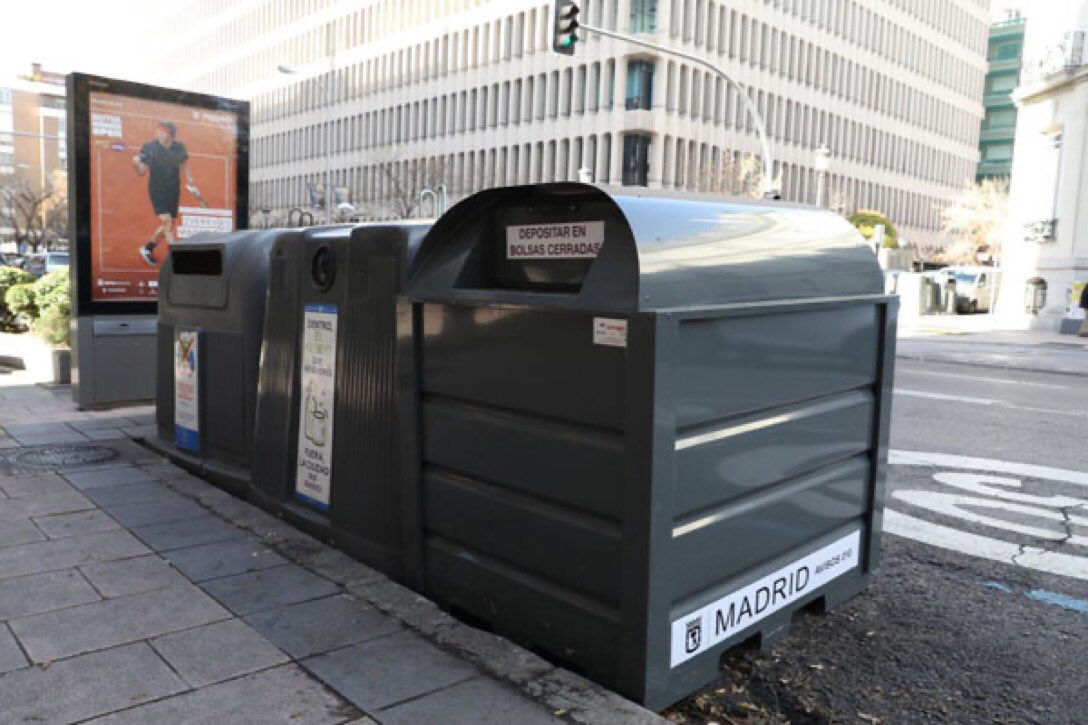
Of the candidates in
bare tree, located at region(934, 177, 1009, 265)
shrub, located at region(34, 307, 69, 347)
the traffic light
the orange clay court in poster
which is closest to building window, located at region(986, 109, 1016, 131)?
bare tree, located at region(934, 177, 1009, 265)

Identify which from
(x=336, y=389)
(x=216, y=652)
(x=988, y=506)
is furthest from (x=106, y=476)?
(x=988, y=506)

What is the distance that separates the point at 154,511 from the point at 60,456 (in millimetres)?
1765

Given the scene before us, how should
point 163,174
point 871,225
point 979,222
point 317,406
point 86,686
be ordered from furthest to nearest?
1. point 979,222
2. point 871,225
3. point 163,174
4. point 317,406
5. point 86,686

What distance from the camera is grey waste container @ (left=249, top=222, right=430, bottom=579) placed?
12.4 feet

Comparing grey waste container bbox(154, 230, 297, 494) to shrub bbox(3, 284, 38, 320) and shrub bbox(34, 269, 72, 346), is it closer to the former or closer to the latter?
shrub bbox(34, 269, 72, 346)

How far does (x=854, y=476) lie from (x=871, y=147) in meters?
74.3

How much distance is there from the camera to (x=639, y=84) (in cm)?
5447

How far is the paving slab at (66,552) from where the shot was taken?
12.8ft

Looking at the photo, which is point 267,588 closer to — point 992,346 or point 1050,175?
point 992,346

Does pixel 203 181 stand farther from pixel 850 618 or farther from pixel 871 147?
pixel 871 147

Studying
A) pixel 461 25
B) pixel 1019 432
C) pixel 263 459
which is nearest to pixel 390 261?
pixel 263 459

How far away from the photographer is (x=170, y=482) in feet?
17.7

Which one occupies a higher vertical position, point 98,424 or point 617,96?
point 617,96

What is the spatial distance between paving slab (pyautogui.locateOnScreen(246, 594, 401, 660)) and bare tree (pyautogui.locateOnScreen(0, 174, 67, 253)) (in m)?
78.1
